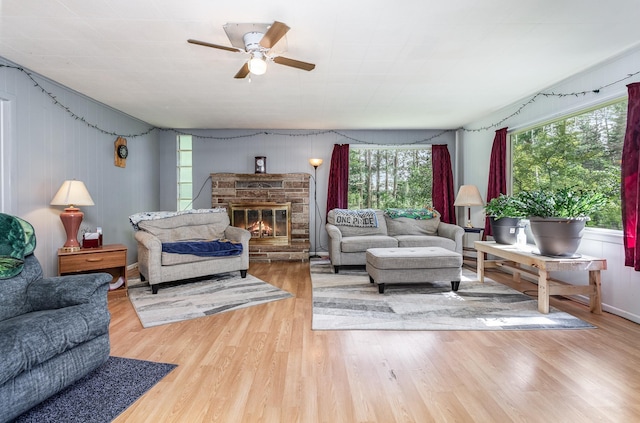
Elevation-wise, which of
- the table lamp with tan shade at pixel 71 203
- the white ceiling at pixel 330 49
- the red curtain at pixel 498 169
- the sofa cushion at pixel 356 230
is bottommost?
the sofa cushion at pixel 356 230

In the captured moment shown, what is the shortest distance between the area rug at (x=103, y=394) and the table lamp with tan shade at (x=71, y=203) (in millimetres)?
1935

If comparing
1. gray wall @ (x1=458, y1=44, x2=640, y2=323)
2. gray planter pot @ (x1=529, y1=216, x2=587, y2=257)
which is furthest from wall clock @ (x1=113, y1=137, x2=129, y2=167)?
gray wall @ (x1=458, y1=44, x2=640, y2=323)

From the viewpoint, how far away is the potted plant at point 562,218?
304 centimetres

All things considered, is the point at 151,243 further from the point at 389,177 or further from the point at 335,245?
the point at 389,177

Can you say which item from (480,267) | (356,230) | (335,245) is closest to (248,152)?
(356,230)

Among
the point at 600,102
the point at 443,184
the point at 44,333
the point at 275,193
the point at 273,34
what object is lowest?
the point at 44,333

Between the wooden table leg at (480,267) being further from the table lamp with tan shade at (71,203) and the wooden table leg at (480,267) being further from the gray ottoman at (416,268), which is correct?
the table lamp with tan shade at (71,203)

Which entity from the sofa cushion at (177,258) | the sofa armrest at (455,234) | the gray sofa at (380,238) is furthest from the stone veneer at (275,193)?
the sofa armrest at (455,234)

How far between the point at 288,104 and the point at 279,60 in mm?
1915

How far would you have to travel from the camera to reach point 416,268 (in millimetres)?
3723

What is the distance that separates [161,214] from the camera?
4.48 metres

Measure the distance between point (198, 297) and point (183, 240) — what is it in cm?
108

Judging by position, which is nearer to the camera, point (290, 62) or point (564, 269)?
point (290, 62)

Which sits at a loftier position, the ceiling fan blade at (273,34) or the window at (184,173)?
the ceiling fan blade at (273,34)
